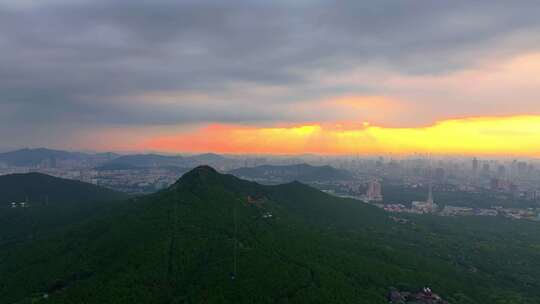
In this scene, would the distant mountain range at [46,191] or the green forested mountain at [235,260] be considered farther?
the distant mountain range at [46,191]

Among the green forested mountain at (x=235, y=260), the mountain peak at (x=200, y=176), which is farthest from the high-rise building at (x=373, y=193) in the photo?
the mountain peak at (x=200, y=176)

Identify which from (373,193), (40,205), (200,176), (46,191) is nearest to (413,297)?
(200,176)

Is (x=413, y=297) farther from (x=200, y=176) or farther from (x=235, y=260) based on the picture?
(x=200, y=176)

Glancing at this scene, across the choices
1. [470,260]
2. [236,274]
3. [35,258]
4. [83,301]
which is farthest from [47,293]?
[470,260]

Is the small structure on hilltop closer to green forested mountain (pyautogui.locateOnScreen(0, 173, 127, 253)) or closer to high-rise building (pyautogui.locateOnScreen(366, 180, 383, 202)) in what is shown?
green forested mountain (pyautogui.locateOnScreen(0, 173, 127, 253))

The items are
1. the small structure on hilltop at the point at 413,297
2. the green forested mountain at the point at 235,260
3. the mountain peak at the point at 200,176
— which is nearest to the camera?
the green forested mountain at the point at 235,260

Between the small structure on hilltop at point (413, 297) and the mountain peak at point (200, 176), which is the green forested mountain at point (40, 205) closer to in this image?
the mountain peak at point (200, 176)

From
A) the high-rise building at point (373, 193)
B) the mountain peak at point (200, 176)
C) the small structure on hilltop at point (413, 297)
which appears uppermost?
the mountain peak at point (200, 176)

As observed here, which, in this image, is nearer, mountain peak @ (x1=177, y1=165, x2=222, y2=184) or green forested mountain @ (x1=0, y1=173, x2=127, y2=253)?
green forested mountain @ (x1=0, y1=173, x2=127, y2=253)

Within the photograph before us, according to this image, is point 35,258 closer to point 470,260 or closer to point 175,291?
point 175,291

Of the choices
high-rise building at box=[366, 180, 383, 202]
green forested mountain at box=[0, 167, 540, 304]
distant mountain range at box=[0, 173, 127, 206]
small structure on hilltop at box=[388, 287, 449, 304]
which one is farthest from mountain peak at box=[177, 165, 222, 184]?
high-rise building at box=[366, 180, 383, 202]
